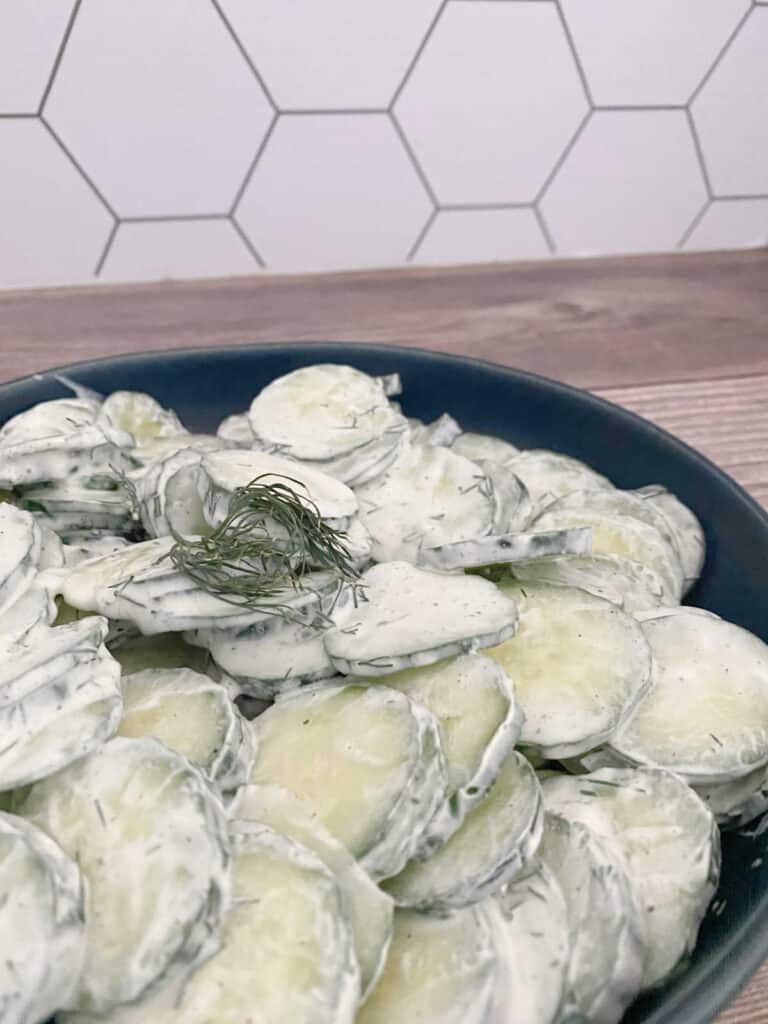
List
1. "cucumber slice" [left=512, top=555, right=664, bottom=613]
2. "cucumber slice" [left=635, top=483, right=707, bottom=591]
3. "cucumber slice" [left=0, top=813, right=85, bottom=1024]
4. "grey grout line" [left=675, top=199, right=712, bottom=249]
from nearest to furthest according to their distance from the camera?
"cucumber slice" [left=0, top=813, right=85, bottom=1024], "cucumber slice" [left=512, top=555, right=664, bottom=613], "cucumber slice" [left=635, top=483, right=707, bottom=591], "grey grout line" [left=675, top=199, right=712, bottom=249]

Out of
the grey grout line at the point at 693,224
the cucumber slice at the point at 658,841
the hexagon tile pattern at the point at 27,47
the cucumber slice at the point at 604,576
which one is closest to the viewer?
the cucumber slice at the point at 658,841

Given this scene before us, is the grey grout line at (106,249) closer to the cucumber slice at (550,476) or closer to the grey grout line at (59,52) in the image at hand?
the grey grout line at (59,52)

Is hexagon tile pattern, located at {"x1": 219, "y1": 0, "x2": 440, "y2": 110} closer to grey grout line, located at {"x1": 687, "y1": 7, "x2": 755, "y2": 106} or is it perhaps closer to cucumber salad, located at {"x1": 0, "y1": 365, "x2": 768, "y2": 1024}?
grey grout line, located at {"x1": 687, "y1": 7, "x2": 755, "y2": 106}

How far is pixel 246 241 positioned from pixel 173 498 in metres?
0.72

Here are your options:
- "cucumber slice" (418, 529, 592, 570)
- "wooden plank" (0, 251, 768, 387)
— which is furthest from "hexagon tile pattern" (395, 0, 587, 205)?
"cucumber slice" (418, 529, 592, 570)

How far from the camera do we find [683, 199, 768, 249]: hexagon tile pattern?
1.43 metres

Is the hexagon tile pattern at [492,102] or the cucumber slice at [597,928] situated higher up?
the hexagon tile pattern at [492,102]

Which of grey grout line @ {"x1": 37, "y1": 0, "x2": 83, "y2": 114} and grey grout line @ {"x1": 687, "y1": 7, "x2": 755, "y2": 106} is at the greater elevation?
grey grout line @ {"x1": 37, "y1": 0, "x2": 83, "y2": 114}

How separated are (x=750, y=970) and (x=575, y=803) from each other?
0.11 metres

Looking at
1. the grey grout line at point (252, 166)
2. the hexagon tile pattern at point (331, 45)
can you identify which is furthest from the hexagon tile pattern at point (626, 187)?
the grey grout line at point (252, 166)

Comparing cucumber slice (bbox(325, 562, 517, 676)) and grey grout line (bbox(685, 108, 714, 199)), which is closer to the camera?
cucumber slice (bbox(325, 562, 517, 676))

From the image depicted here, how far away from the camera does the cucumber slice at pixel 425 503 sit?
0.61 metres

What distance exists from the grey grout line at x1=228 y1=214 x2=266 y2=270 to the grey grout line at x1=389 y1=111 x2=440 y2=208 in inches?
8.9

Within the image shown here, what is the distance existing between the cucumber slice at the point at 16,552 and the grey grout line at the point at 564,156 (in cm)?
97
